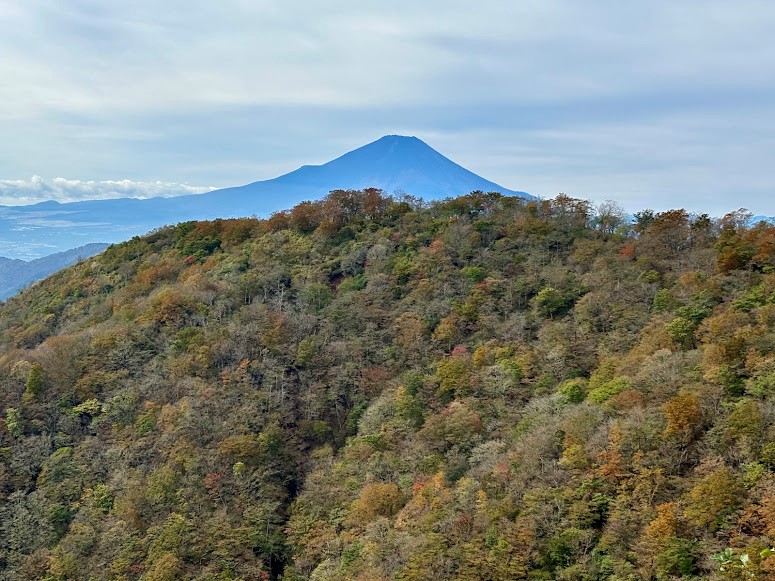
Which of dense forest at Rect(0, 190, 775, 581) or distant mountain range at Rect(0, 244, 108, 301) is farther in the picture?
distant mountain range at Rect(0, 244, 108, 301)

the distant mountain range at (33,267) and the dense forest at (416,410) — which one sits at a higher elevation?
the distant mountain range at (33,267)

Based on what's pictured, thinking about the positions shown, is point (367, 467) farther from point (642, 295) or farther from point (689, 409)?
point (642, 295)

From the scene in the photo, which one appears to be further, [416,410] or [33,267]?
[33,267]

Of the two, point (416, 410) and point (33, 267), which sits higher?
point (33, 267)

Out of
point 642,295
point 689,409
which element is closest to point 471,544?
point 689,409

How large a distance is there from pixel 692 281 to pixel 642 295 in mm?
2242

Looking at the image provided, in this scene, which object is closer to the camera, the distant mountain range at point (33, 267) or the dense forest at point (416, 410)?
the dense forest at point (416, 410)

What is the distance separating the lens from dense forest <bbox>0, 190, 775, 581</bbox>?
1575 centimetres

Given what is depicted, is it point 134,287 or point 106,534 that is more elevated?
point 134,287

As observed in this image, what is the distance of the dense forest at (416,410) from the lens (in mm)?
15750

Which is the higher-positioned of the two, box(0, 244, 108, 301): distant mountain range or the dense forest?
box(0, 244, 108, 301): distant mountain range

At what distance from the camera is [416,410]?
2536 centimetres

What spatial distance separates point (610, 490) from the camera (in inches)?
634

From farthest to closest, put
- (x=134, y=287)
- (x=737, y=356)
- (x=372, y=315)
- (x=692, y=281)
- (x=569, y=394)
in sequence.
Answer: (x=134, y=287) < (x=372, y=315) < (x=692, y=281) < (x=569, y=394) < (x=737, y=356)
